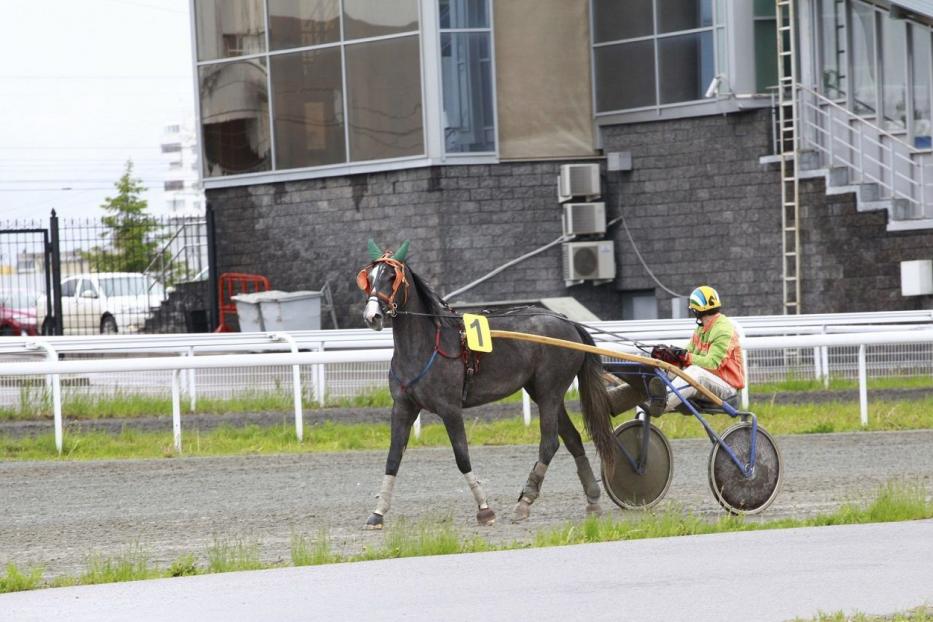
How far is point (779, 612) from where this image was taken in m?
6.82

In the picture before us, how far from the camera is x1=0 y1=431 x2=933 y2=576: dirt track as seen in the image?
9727mm

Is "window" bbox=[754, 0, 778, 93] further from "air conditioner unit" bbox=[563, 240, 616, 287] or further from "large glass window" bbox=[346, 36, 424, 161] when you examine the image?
"large glass window" bbox=[346, 36, 424, 161]

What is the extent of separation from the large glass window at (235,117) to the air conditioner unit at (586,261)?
556cm

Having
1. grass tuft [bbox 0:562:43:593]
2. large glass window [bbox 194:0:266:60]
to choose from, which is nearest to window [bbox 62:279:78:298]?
large glass window [bbox 194:0:266:60]

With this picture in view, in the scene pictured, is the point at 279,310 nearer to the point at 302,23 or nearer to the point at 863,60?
the point at 302,23

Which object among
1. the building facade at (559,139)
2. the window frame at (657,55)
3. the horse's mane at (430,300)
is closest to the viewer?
the horse's mane at (430,300)

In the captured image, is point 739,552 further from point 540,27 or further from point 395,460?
point 540,27

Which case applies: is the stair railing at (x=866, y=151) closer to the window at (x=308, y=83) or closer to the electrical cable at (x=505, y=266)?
the electrical cable at (x=505, y=266)

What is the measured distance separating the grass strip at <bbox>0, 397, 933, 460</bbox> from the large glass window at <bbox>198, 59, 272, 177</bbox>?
12156 millimetres

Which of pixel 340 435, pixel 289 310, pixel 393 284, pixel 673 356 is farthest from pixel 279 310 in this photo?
pixel 393 284

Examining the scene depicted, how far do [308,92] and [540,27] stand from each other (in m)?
4.10

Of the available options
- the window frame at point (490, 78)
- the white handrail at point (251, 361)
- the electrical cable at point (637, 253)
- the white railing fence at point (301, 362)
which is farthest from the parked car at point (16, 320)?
the white handrail at point (251, 361)

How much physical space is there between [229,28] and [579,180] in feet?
22.9

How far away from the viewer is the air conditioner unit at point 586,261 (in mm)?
25812
